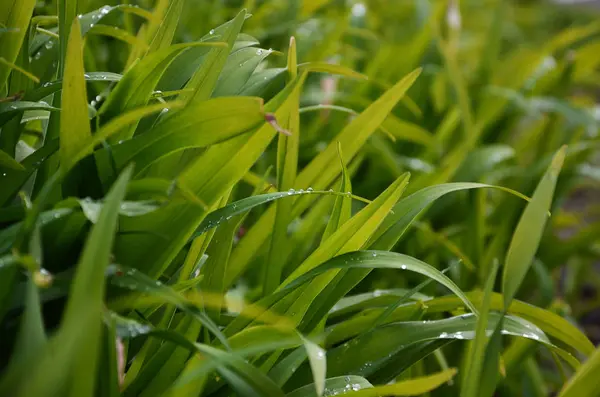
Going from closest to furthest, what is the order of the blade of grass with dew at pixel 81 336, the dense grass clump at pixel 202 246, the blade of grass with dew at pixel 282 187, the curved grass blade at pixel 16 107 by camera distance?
1. the blade of grass with dew at pixel 81 336
2. the dense grass clump at pixel 202 246
3. the curved grass blade at pixel 16 107
4. the blade of grass with dew at pixel 282 187

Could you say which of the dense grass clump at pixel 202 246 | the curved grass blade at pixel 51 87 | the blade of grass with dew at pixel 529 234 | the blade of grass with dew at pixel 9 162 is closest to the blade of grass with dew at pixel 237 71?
the dense grass clump at pixel 202 246

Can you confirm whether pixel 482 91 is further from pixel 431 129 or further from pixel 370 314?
pixel 370 314

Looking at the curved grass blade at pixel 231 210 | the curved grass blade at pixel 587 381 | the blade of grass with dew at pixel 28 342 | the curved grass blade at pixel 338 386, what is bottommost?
the curved grass blade at pixel 338 386

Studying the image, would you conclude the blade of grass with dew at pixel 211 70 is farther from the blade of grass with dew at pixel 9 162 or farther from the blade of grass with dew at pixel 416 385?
the blade of grass with dew at pixel 416 385

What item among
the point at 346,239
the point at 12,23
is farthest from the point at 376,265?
the point at 12,23

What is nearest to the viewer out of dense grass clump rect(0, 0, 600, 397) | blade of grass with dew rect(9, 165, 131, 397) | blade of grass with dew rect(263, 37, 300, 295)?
blade of grass with dew rect(9, 165, 131, 397)

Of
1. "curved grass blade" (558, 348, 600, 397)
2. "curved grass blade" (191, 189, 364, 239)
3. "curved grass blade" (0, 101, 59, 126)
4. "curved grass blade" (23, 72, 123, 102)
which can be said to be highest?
"curved grass blade" (23, 72, 123, 102)

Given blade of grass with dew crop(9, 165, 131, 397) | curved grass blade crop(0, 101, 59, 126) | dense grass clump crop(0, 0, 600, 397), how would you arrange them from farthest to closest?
1. curved grass blade crop(0, 101, 59, 126)
2. dense grass clump crop(0, 0, 600, 397)
3. blade of grass with dew crop(9, 165, 131, 397)

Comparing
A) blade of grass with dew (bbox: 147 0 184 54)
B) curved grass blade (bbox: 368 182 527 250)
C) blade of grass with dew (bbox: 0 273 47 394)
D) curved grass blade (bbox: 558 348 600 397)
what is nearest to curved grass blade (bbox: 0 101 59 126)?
blade of grass with dew (bbox: 147 0 184 54)

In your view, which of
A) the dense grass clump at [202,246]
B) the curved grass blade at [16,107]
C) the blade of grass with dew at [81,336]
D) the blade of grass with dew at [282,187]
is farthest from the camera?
the blade of grass with dew at [282,187]

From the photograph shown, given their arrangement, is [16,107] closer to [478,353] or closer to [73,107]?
[73,107]

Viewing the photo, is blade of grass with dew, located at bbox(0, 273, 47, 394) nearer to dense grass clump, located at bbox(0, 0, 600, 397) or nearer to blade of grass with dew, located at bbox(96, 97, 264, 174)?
dense grass clump, located at bbox(0, 0, 600, 397)

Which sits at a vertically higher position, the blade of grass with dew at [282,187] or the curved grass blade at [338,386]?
the blade of grass with dew at [282,187]
